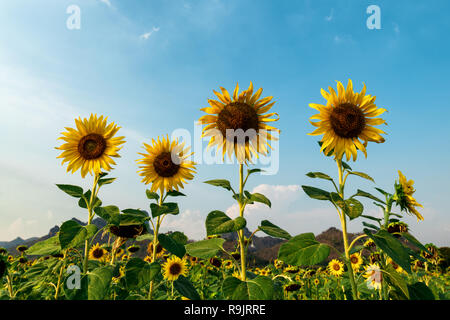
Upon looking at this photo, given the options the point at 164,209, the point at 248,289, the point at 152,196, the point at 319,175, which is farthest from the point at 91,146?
the point at 319,175

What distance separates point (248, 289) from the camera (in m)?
2.49

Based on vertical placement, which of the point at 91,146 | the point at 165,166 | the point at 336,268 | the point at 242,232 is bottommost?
the point at 336,268

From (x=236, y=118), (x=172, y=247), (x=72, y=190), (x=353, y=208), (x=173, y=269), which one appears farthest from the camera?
A: (x=173, y=269)

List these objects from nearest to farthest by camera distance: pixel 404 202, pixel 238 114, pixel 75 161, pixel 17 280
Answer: pixel 404 202, pixel 238 114, pixel 75 161, pixel 17 280

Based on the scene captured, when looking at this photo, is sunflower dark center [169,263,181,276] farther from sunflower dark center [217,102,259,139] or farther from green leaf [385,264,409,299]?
green leaf [385,264,409,299]

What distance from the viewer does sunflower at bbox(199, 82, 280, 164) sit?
3.57 m

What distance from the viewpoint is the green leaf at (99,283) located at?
8.75 ft

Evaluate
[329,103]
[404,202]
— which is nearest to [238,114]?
[329,103]

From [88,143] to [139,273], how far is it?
2.00 meters

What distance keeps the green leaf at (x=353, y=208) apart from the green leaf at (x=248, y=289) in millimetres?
954

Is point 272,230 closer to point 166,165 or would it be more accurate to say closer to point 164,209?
point 164,209
